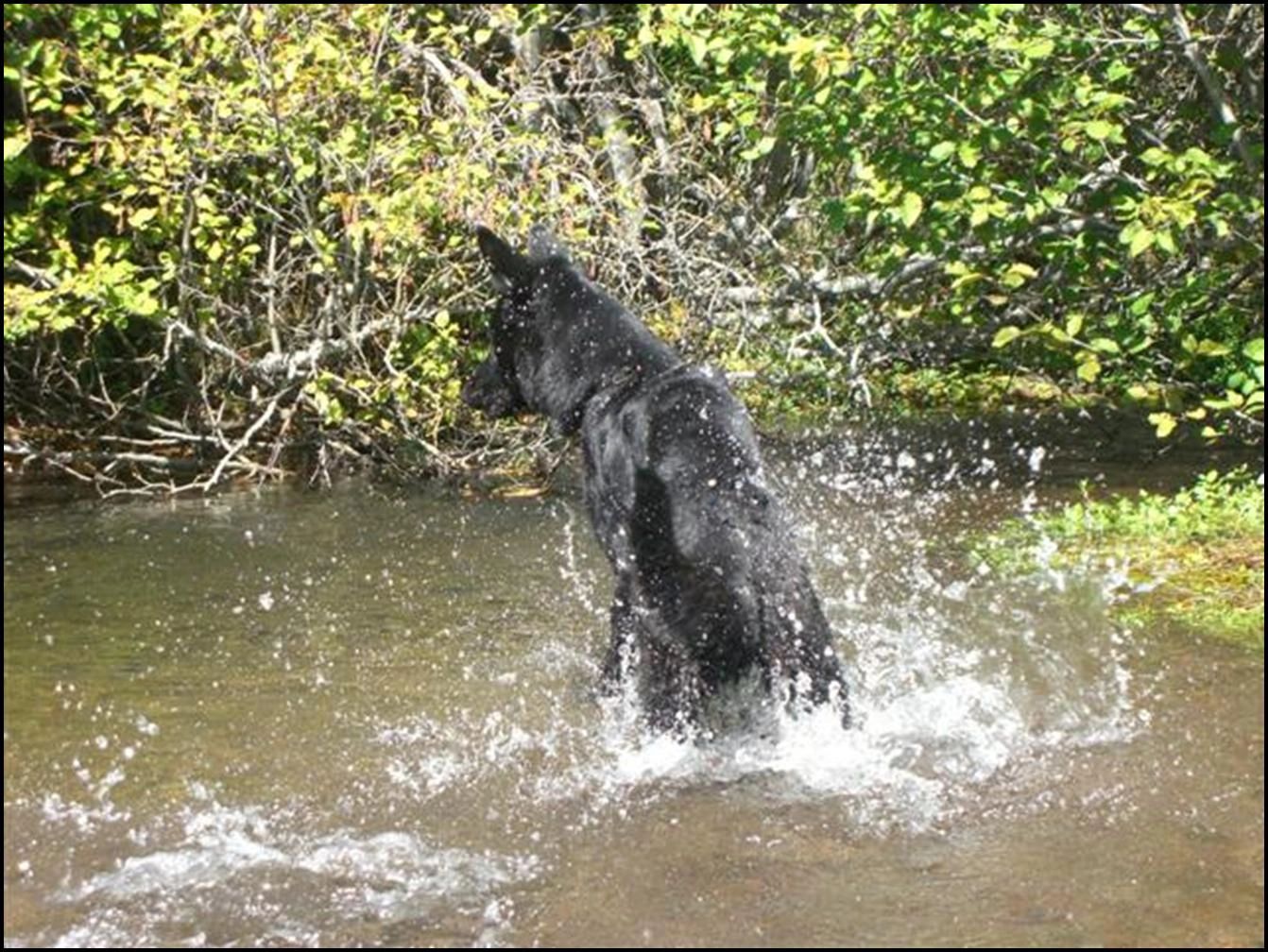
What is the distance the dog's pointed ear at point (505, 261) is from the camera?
650 centimetres

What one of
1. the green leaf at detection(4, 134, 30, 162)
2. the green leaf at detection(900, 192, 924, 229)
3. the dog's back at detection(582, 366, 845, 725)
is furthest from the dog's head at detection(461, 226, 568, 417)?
the green leaf at detection(4, 134, 30, 162)

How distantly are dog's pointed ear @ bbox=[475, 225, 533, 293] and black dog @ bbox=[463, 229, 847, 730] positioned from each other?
69 centimetres

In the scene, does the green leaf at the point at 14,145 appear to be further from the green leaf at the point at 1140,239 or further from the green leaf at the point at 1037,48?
the green leaf at the point at 1140,239

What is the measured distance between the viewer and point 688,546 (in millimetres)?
5395

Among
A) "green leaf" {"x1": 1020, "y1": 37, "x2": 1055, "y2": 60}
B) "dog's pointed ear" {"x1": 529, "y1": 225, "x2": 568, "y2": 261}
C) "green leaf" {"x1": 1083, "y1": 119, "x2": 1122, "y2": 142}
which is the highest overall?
"green leaf" {"x1": 1020, "y1": 37, "x2": 1055, "y2": 60}

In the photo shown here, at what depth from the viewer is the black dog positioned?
17.5 ft

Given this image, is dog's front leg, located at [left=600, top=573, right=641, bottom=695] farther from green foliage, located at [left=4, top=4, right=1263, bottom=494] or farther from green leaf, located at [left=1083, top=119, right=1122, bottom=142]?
green leaf, located at [left=1083, top=119, right=1122, bottom=142]

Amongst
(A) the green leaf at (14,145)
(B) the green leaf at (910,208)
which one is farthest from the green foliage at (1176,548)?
(A) the green leaf at (14,145)

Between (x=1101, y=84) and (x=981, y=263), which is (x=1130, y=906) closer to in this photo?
(x=1101, y=84)

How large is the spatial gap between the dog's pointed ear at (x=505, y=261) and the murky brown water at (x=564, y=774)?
1.53 meters

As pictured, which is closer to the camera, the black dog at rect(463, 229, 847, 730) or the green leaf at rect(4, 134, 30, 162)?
the black dog at rect(463, 229, 847, 730)

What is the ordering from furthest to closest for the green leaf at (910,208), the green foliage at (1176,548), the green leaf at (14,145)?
the green leaf at (14,145) < the green leaf at (910,208) < the green foliage at (1176,548)

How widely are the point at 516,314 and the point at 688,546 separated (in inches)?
63.1

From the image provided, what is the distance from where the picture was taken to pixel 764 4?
863 centimetres
